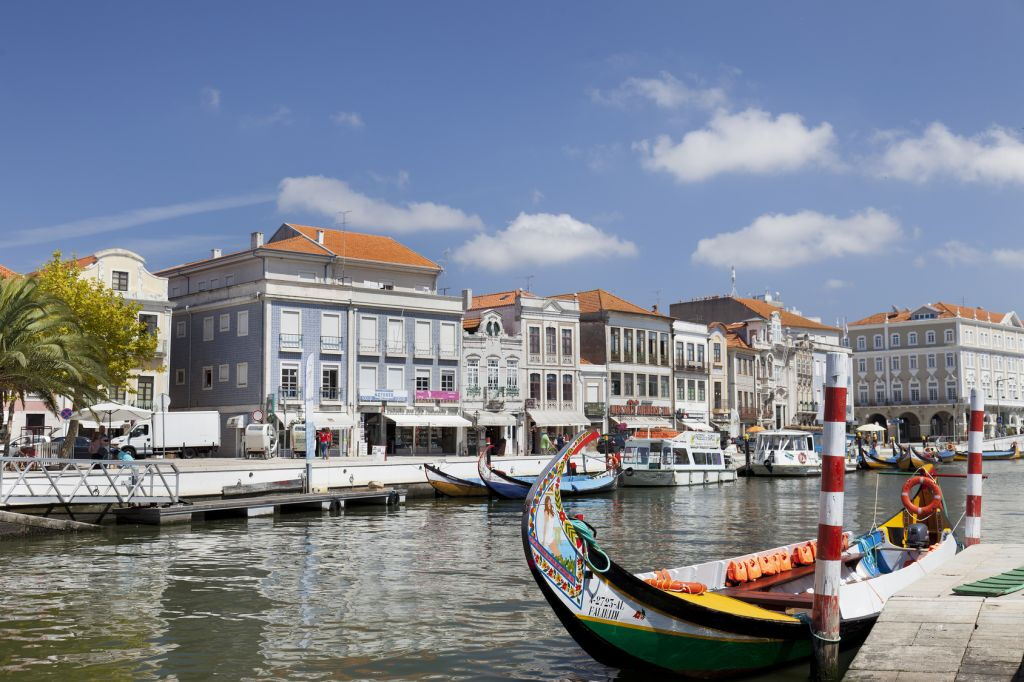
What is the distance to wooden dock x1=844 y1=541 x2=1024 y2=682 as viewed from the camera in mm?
9453

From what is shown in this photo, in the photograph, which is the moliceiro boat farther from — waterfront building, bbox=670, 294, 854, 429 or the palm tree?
waterfront building, bbox=670, 294, 854, 429

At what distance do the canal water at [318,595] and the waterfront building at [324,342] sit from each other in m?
21.6

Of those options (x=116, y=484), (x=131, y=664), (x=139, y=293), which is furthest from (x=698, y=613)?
(x=139, y=293)

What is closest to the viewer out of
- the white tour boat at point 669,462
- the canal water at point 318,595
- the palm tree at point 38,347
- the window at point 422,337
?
the canal water at point 318,595

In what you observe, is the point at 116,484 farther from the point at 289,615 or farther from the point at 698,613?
the point at 698,613

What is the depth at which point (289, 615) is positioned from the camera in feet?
51.6

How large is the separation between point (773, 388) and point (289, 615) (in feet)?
244

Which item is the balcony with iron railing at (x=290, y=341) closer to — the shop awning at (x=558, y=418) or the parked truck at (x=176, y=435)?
the parked truck at (x=176, y=435)

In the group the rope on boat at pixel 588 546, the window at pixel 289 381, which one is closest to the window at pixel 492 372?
the window at pixel 289 381

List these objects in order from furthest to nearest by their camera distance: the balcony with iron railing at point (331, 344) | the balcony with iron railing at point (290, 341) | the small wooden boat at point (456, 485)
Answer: the balcony with iron railing at point (331, 344), the balcony with iron railing at point (290, 341), the small wooden boat at point (456, 485)

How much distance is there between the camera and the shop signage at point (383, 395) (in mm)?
54531

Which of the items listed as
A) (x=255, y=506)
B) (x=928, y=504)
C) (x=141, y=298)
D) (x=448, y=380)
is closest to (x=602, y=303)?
(x=448, y=380)

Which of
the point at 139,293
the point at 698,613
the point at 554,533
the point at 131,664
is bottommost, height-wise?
the point at 131,664

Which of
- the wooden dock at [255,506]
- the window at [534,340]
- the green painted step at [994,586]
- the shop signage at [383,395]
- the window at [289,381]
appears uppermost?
the window at [534,340]
